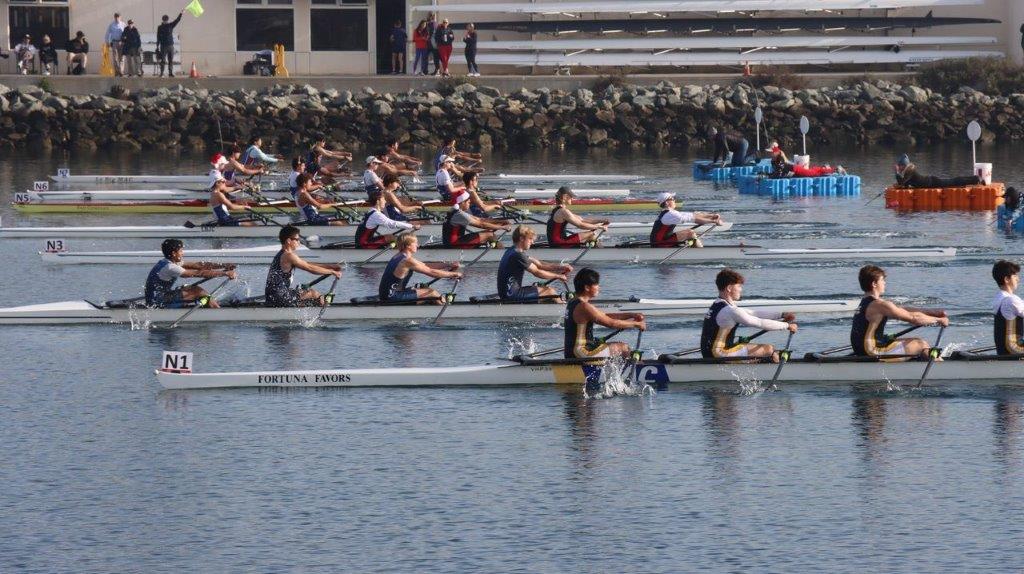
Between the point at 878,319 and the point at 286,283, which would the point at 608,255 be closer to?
the point at 286,283

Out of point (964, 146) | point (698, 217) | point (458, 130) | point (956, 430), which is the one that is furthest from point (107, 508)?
point (964, 146)

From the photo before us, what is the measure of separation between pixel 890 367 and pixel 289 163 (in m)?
41.9

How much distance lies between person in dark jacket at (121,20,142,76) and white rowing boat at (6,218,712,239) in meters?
26.2

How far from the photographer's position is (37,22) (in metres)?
67.9

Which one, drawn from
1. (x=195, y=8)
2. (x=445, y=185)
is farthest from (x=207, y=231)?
(x=195, y=8)

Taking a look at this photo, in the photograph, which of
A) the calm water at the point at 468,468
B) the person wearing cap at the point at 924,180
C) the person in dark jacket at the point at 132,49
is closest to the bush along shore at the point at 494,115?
the person in dark jacket at the point at 132,49

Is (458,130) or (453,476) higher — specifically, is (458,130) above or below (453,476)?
above

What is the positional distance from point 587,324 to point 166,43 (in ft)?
159

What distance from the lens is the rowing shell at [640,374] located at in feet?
73.2

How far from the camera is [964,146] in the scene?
218 ft

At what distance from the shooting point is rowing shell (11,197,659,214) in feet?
146

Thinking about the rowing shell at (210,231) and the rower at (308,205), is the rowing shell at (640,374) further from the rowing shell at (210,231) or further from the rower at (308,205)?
the rowing shell at (210,231)

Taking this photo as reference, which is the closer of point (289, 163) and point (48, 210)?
point (48, 210)

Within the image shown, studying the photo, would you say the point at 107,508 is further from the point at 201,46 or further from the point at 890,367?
the point at 201,46
